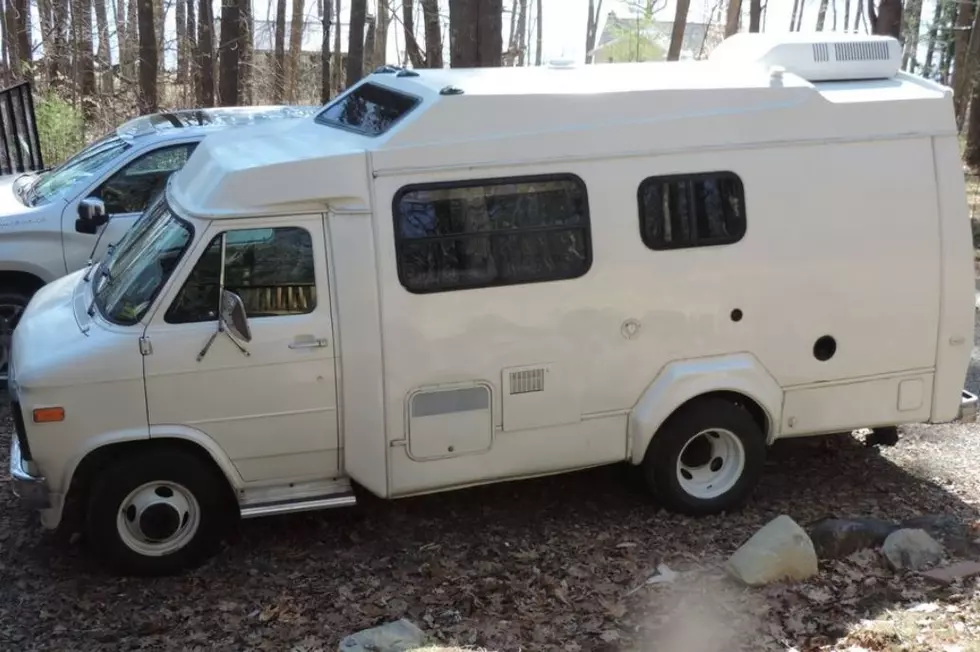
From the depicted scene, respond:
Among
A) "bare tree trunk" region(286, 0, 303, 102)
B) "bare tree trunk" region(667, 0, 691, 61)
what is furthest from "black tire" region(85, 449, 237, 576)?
"bare tree trunk" region(667, 0, 691, 61)

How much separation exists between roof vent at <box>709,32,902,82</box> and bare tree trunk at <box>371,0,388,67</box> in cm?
2521

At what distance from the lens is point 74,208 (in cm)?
790

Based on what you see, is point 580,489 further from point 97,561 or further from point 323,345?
point 97,561

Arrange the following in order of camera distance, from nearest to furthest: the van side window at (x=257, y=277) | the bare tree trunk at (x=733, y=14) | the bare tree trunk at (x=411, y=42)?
1. the van side window at (x=257, y=277)
2. the bare tree trunk at (x=411, y=42)
3. the bare tree trunk at (x=733, y=14)

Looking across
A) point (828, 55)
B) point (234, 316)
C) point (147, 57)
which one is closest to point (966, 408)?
point (828, 55)

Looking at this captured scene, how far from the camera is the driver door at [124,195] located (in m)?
7.88

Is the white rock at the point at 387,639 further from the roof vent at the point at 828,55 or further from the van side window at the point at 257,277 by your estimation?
the roof vent at the point at 828,55

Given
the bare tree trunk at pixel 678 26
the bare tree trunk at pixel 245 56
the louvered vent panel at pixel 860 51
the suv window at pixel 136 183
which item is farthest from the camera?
the bare tree trunk at pixel 678 26

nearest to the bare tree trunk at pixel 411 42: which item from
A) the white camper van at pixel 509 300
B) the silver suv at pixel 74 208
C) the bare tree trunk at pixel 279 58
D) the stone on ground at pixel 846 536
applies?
the bare tree trunk at pixel 279 58

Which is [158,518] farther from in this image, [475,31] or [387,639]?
[475,31]

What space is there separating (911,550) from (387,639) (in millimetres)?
2887

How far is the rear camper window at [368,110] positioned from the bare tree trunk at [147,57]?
13.5m

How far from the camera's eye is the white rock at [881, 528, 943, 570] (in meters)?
5.51

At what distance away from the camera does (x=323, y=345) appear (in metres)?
5.33
